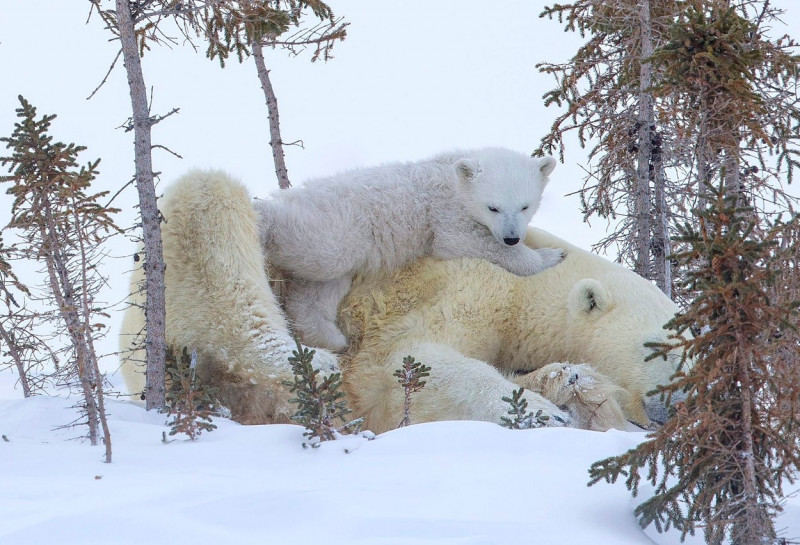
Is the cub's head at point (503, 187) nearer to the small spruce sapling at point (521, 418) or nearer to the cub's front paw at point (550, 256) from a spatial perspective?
the cub's front paw at point (550, 256)

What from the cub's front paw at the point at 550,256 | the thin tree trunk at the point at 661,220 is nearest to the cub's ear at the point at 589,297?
the cub's front paw at the point at 550,256

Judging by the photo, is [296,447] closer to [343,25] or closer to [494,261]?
[494,261]

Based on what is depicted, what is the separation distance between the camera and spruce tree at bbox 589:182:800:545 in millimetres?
2902

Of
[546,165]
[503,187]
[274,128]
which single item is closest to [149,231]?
[503,187]

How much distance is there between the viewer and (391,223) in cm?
650

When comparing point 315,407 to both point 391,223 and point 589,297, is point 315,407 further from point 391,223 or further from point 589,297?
point 589,297

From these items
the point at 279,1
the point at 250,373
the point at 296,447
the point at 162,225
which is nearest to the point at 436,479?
the point at 296,447

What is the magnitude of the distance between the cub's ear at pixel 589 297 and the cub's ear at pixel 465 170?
1188 mm

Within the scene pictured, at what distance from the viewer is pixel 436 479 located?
10.7ft

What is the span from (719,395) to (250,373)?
316cm

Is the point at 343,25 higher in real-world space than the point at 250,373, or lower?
higher

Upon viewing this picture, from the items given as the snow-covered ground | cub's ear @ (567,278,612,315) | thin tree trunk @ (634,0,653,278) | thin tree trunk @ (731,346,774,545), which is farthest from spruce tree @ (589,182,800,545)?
thin tree trunk @ (634,0,653,278)

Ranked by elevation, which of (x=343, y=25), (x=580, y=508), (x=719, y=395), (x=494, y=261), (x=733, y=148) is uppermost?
(x=343, y=25)

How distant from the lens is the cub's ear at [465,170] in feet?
22.6
